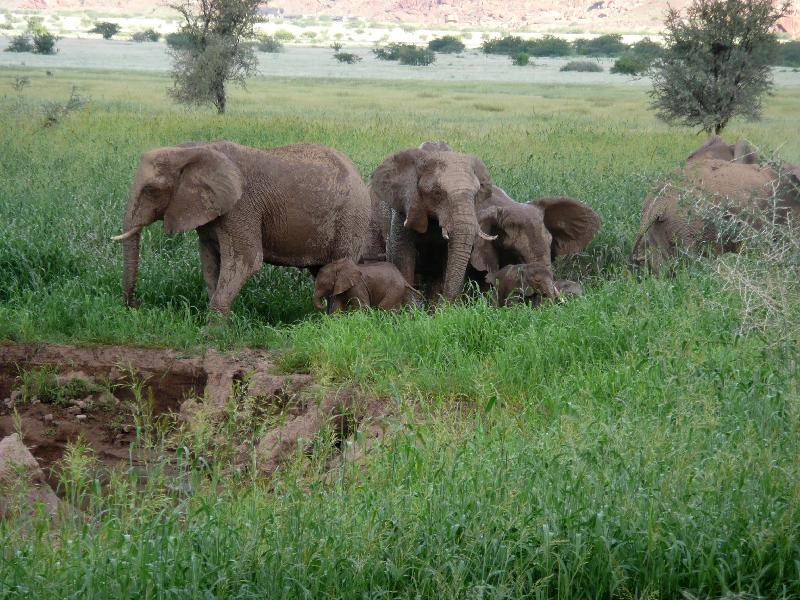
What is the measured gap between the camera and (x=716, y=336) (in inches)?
285

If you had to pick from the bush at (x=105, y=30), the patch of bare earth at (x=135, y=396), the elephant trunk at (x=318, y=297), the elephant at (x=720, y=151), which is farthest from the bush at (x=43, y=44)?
the patch of bare earth at (x=135, y=396)

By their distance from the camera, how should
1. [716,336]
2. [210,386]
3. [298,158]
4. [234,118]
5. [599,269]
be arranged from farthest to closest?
[234,118] → [599,269] → [298,158] → [210,386] → [716,336]

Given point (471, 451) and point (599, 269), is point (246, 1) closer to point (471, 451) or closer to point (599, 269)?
point (599, 269)

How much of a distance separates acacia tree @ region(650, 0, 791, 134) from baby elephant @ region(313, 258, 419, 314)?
15.7 metres

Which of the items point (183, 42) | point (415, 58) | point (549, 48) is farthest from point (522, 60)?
point (183, 42)

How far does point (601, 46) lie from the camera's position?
2680 inches

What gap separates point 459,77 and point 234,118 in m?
33.0

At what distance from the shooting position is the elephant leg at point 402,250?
1035 centimetres

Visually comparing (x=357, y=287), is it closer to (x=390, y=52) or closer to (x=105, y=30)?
(x=390, y=52)

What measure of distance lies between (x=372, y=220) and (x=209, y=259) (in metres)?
2.30

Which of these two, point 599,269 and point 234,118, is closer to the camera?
point 599,269

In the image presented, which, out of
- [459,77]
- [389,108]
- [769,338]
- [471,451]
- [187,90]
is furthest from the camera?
[459,77]

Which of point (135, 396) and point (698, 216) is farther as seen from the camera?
point (698, 216)

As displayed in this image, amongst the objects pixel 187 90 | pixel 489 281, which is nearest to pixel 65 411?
pixel 489 281
